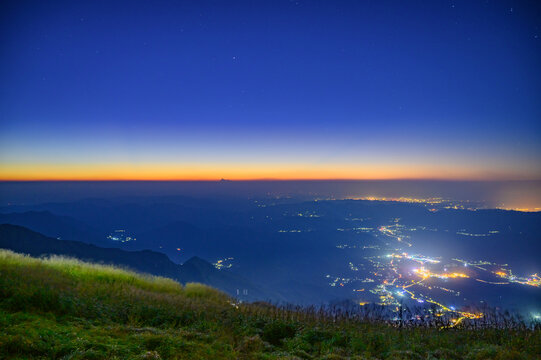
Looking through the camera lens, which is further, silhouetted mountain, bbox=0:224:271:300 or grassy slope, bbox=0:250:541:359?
silhouetted mountain, bbox=0:224:271:300

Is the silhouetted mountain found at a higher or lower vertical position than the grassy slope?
lower

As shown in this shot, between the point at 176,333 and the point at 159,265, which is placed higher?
the point at 176,333

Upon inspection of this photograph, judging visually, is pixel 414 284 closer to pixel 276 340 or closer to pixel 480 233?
pixel 276 340

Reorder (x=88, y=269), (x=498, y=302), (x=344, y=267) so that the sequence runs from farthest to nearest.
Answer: (x=344, y=267)
(x=498, y=302)
(x=88, y=269)

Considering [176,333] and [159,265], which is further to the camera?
[159,265]

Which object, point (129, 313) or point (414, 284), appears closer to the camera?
point (129, 313)

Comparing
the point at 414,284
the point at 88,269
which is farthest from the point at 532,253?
the point at 88,269

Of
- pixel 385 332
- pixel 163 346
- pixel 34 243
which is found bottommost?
pixel 34 243

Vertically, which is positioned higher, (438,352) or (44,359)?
(44,359)
